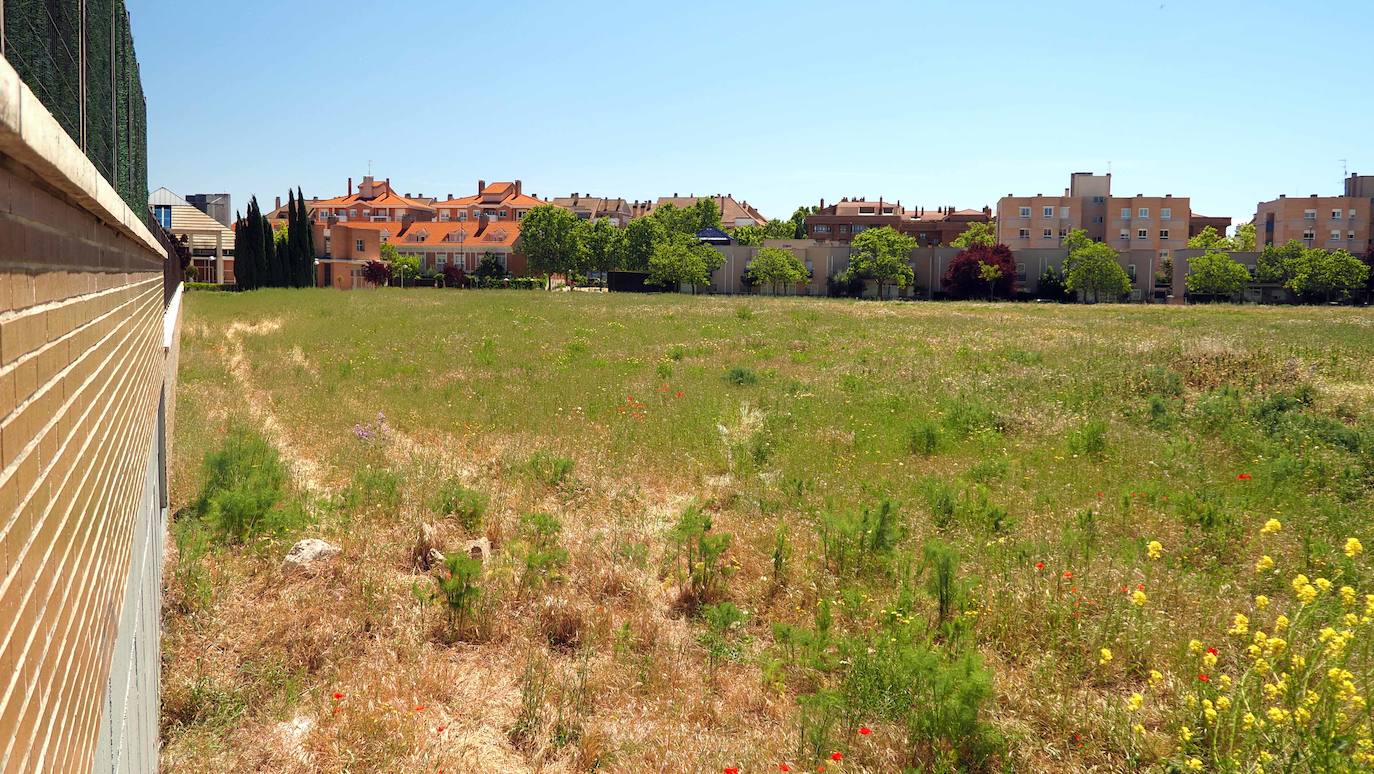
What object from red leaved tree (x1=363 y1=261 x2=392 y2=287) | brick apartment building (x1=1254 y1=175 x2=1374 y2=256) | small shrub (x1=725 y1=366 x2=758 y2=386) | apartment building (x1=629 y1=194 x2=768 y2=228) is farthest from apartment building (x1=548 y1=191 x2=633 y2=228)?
small shrub (x1=725 y1=366 x2=758 y2=386)

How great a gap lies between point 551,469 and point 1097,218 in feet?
338

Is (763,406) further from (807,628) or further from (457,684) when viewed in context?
(457,684)

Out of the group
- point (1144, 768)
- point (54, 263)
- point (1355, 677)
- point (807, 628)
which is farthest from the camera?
point (807, 628)

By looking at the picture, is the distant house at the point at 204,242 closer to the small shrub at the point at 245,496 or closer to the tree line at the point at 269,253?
the tree line at the point at 269,253

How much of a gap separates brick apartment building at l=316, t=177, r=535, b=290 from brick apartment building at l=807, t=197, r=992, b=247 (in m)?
38.5

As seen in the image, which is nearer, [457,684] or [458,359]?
[457,684]

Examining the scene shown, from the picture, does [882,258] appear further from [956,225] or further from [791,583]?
[791,583]

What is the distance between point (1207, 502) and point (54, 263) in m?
8.87

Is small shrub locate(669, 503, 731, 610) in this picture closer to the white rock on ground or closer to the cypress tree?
the white rock on ground

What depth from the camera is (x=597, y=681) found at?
5.79 meters

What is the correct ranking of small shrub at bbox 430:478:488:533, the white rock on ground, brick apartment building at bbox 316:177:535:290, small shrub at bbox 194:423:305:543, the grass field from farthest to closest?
brick apartment building at bbox 316:177:535:290
small shrub at bbox 430:478:488:533
small shrub at bbox 194:423:305:543
the white rock on ground
the grass field

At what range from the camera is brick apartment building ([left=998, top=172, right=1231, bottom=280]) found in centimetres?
9769

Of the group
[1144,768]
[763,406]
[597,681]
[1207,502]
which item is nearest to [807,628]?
[597,681]

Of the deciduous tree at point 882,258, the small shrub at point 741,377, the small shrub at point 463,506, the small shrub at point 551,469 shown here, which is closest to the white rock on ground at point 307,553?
the small shrub at point 463,506
